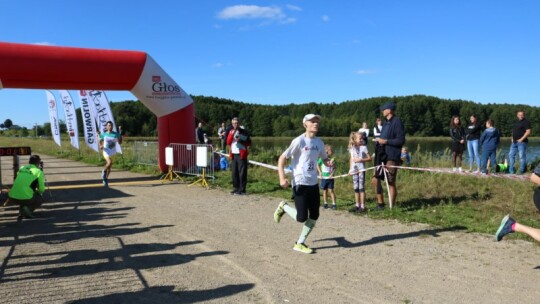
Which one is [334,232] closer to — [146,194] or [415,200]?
[415,200]

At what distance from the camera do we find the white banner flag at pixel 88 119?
72.1ft

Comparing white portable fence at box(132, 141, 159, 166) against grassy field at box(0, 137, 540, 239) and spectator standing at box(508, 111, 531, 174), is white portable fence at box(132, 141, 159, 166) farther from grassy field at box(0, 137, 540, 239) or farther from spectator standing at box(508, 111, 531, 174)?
spectator standing at box(508, 111, 531, 174)

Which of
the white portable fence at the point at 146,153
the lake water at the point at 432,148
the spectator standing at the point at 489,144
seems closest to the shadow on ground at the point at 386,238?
the spectator standing at the point at 489,144

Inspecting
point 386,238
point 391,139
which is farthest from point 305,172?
point 391,139

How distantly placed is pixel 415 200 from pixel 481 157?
18.4 feet

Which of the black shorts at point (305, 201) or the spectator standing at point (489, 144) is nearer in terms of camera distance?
the black shorts at point (305, 201)

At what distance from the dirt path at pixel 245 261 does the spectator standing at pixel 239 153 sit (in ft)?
8.35

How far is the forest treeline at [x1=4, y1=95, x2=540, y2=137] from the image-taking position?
6256 cm

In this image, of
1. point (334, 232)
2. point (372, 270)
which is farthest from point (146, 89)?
point (372, 270)

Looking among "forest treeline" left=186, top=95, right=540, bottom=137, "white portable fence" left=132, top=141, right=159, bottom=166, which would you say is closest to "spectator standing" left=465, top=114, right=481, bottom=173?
"white portable fence" left=132, top=141, right=159, bottom=166

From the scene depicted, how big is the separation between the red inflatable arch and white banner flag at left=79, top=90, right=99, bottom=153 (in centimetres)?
923

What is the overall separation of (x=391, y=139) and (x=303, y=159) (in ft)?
10.1

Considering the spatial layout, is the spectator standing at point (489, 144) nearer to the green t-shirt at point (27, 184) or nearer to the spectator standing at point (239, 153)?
the spectator standing at point (239, 153)

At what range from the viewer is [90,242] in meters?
6.28
